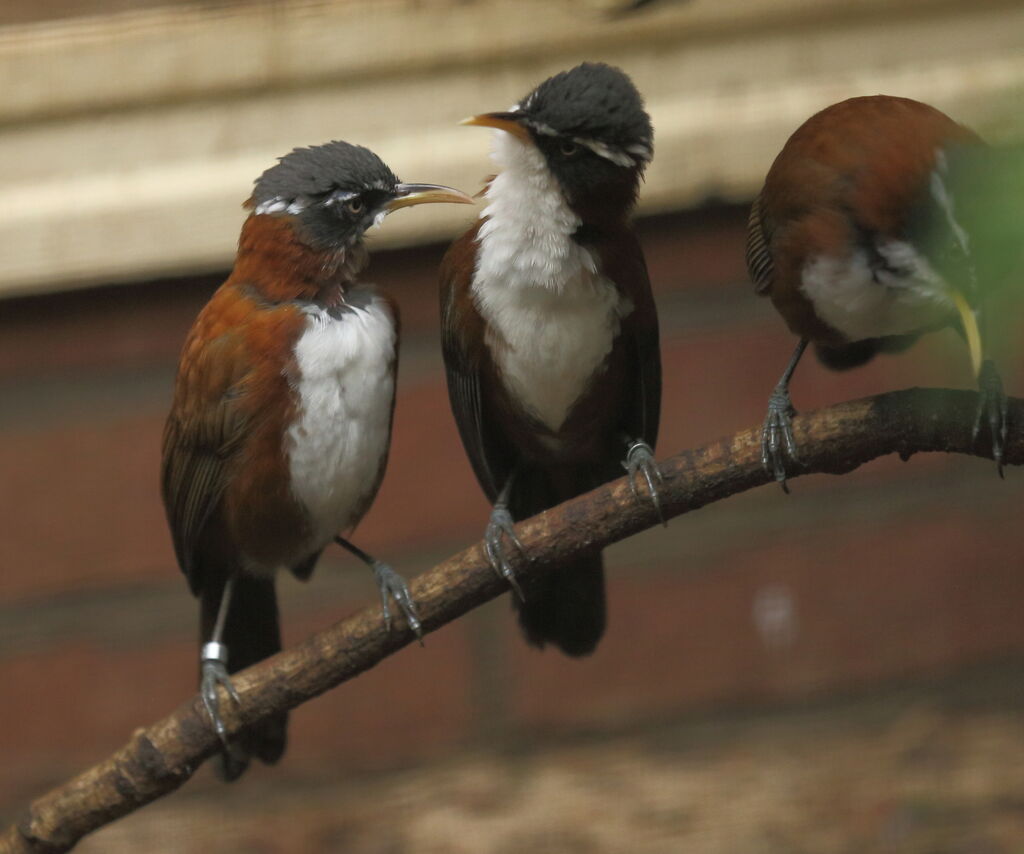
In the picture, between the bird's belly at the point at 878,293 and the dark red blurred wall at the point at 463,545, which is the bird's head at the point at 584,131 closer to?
the bird's belly at the point at 878,293

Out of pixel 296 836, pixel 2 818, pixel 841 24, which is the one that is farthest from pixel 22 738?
pixel 841 24

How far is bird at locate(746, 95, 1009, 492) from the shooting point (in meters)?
0.74

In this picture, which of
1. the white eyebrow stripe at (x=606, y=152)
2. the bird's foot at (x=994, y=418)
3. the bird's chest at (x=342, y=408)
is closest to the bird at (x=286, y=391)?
the bird's chest at (x=342, y=408)

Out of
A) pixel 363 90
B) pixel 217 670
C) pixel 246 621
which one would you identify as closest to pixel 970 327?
pixel 217 670

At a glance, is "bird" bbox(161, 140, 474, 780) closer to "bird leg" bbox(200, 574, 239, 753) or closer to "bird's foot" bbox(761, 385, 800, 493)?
"bird leg" bbox(200, 574, 239, 753)

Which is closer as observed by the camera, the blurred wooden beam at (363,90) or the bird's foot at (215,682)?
the bird's foot at (215,682)

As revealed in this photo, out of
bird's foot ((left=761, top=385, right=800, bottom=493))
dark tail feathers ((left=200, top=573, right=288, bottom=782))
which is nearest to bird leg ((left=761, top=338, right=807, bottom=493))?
bird's foot ((left=761, top=385, right=800, bottom=493))

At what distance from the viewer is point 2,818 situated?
180cm

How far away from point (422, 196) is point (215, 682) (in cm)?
42

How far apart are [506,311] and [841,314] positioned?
0.99 feet

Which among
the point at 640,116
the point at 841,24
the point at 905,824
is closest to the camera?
the point at 640,116

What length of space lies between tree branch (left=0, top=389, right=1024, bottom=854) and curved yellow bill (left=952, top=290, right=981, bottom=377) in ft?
0.49

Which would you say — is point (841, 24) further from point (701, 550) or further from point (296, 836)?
point (296, 836)

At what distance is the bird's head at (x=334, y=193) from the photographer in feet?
3.33
